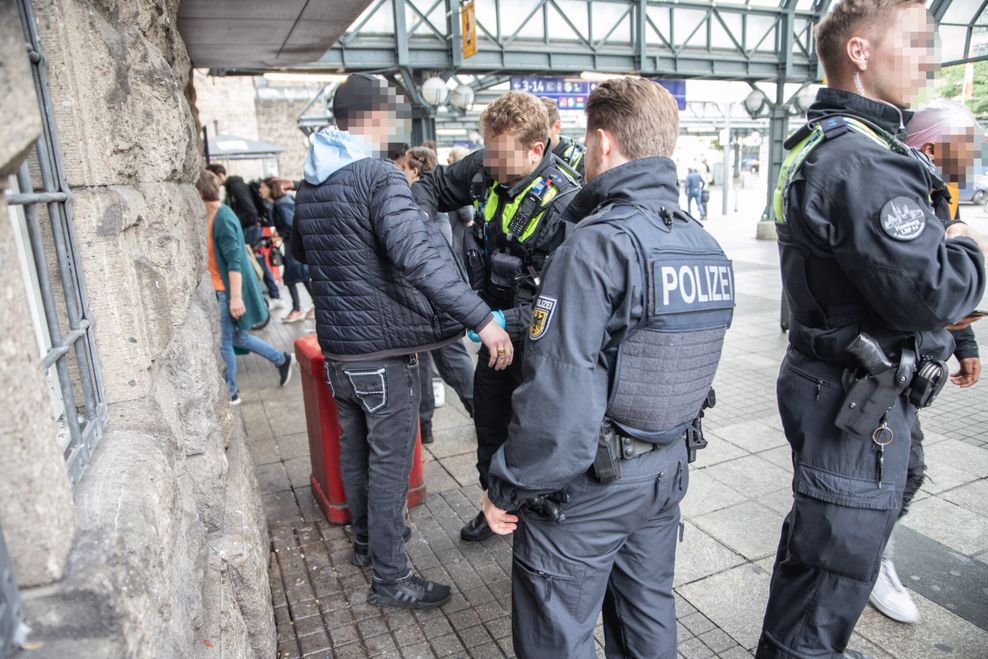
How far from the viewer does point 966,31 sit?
515 inches

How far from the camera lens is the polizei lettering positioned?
1.80 meters

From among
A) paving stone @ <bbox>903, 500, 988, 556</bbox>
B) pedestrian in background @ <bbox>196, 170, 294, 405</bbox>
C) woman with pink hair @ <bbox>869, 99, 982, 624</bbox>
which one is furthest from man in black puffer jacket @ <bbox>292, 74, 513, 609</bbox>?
pedestrian in background @ <bbox>196, 170, 294, 405</bbox>

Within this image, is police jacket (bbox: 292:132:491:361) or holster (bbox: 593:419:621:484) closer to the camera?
holster (bbox: 593:419:621:484)

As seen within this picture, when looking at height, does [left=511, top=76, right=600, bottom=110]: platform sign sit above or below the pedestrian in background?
above

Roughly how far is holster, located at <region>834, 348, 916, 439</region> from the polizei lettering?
0.51 metres

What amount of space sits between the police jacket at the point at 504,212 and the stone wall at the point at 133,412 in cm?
137

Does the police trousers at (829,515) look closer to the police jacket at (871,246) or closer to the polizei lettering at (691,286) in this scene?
the police jacket at (871,246)

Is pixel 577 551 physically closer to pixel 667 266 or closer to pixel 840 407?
pixel 667 266

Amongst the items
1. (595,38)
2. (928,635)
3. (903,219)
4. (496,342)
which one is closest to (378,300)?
(496,342)

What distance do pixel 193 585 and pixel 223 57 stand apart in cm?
489

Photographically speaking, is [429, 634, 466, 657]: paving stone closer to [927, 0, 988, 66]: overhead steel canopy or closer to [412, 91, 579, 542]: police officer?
[412, 91, 579, 542]: police officer

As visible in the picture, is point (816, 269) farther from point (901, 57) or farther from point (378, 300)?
point (378, 300)

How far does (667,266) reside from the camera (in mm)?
1818

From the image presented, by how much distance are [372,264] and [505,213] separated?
794 mm
